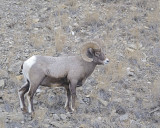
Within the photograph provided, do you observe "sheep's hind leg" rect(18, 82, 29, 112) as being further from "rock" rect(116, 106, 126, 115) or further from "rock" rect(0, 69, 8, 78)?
"rock" rect(116, 106, 126, 115)

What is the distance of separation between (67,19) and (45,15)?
91 cm

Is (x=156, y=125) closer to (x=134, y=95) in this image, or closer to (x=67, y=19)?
(x=134, y=95)

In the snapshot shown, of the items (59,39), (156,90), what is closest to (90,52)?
(156,90)

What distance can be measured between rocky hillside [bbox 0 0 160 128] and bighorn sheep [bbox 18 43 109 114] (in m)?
0.35

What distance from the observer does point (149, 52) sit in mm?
13086

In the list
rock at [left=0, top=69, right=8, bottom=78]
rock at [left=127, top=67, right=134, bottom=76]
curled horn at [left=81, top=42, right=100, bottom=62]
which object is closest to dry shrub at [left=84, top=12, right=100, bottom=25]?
rock at [left=127, top=67, right=134, bottom=76]

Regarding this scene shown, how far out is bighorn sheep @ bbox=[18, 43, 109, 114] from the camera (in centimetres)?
894

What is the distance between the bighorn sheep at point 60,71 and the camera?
352 inches

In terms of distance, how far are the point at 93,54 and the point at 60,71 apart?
3.46ft

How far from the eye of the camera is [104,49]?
12820 mm

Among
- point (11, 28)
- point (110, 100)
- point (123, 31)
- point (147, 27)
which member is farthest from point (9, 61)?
point (147, 27)

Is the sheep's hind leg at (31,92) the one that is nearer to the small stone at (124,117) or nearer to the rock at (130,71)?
the small stone at (124,117)

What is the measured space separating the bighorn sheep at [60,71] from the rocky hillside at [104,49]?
0.35m

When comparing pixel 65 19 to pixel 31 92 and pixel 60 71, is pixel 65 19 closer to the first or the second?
pixel 60 71
